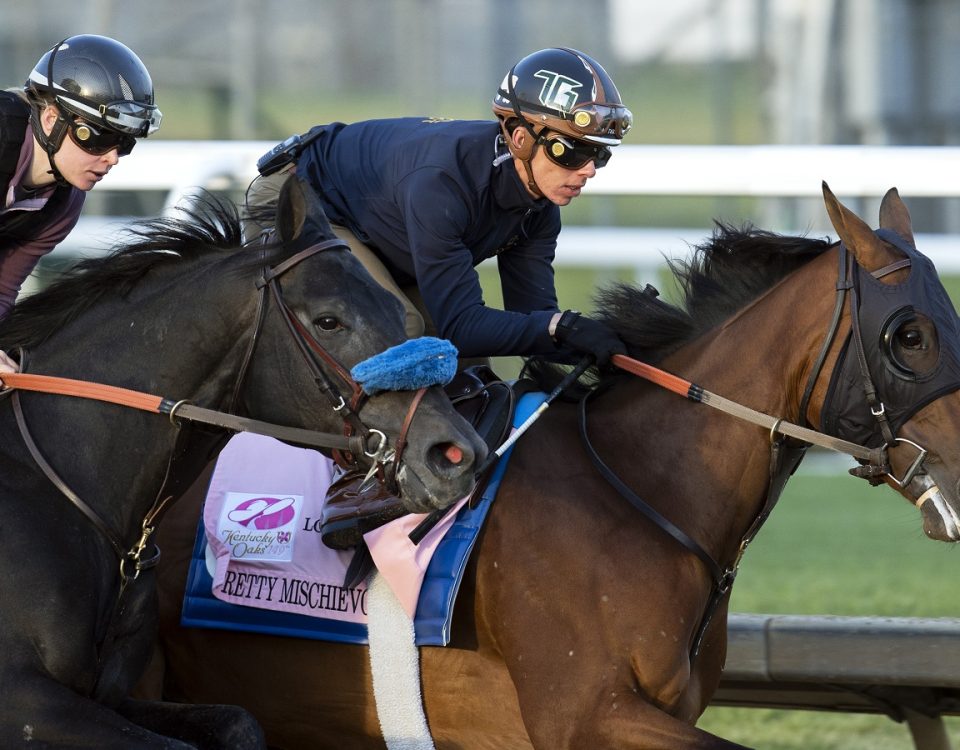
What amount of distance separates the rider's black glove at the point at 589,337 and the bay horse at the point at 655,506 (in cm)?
11

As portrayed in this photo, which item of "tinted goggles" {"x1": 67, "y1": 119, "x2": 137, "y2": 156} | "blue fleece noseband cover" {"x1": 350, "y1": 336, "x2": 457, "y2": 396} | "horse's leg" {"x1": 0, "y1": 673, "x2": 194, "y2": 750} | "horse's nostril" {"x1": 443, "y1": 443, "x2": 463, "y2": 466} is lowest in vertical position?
"horse's leg" {"x1": 0, "y1": 673, "x2": 194, "y2": 750}

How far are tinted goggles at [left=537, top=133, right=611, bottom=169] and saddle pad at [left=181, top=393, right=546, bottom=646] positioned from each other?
64cm

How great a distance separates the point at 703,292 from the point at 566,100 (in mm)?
650

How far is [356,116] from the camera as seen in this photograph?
43.4 feet

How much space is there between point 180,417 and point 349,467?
0.40 meters

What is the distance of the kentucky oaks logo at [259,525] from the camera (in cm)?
393

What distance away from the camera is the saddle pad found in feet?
12.1

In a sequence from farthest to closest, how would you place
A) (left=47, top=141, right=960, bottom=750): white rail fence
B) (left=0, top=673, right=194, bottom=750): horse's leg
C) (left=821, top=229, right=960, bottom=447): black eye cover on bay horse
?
(left=47, top=141, right=960, bottom=750): white rail fence
(left=821, top=229, right=960, bottom=447): black eye cover on bay horse
(left=0, top=673, right=194, bottom=750): horse's leg

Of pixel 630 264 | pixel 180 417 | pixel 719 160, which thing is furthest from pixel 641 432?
pixel 630 264

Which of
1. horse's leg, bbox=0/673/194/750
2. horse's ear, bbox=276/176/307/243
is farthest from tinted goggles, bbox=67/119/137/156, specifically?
horse's leg, bbox=0/673/194/750

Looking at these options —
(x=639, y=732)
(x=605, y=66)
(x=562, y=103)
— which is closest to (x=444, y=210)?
(x=562, y=103)

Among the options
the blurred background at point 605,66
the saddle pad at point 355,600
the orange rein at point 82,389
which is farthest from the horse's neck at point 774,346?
the blurred background at point 605,66

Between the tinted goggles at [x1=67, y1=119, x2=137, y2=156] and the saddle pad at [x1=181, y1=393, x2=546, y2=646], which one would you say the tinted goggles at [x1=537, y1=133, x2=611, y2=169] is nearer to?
the saddle pad at [x1=181, y1=393, x2=546, y2=646]

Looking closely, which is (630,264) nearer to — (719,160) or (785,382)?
(719,160)
